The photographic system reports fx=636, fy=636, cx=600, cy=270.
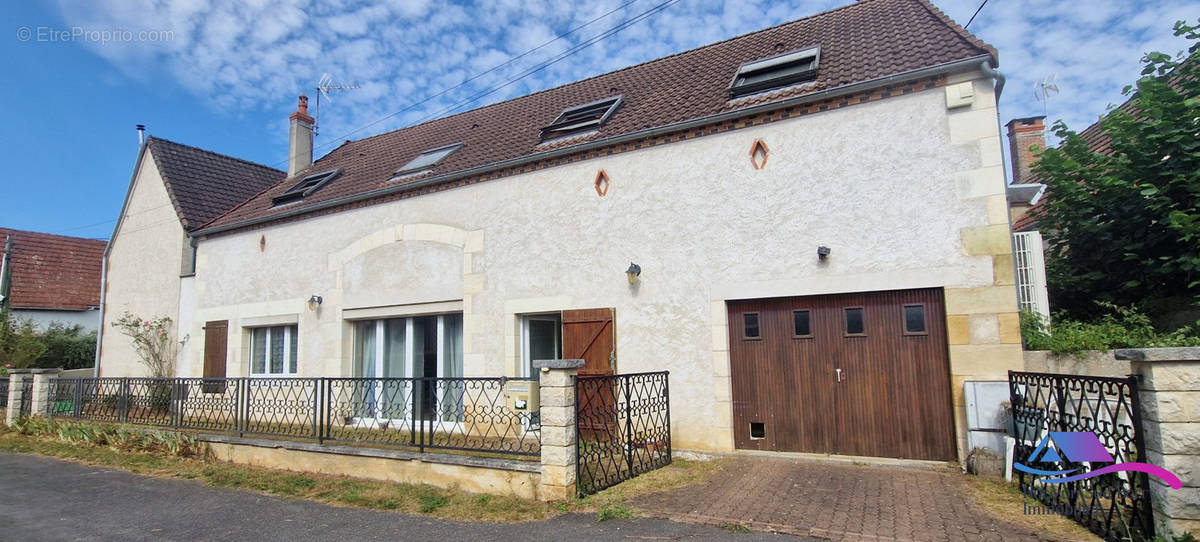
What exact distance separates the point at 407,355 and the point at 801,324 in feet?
20.8

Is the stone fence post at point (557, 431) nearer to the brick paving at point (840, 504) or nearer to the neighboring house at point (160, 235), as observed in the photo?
the brick paving at point (840, 504)

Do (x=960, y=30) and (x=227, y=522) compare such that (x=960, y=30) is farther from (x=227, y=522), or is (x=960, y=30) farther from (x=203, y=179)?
(x=203, y=179)

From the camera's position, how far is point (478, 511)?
566 centimetres

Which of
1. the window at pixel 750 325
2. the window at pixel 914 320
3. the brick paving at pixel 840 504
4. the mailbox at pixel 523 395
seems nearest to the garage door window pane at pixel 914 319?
the window at pixel 914 320

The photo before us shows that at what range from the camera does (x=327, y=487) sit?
6781mm

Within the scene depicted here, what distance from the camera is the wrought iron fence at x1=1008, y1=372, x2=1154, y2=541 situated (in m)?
4.17

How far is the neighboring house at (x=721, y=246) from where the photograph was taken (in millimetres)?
6621

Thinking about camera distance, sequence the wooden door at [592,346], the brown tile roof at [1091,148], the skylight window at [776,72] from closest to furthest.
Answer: the skylight window at [776,72] < the wooden door at [592,346] < the brown tile roof at [1091,148]

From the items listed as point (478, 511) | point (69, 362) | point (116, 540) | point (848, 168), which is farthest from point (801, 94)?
point (69, 362)

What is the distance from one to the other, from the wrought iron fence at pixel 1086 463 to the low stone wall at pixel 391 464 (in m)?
4.25

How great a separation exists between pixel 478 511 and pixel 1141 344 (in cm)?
647

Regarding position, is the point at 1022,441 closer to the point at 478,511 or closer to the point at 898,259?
the point at 898,259

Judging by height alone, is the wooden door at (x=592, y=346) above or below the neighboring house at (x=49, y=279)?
below

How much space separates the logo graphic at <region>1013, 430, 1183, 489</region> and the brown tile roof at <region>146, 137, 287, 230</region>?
15.2 metres
